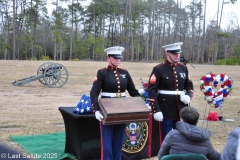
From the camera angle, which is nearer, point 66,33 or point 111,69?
point 111,69

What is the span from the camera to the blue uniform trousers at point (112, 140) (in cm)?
352

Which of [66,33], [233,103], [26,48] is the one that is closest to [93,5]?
[66,33]

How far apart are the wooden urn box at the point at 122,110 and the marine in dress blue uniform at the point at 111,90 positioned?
16cm

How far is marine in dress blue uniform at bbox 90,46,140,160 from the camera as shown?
3.52 metres

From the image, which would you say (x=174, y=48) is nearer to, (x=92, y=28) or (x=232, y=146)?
(x=232, y=146)

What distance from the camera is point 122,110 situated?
10.9 feet

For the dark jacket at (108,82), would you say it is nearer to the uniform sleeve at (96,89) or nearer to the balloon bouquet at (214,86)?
the uniform sleeve at (96,89)

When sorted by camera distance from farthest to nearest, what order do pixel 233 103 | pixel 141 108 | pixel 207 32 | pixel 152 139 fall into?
1. pixel 207 32
2. pixel 233 103
3. pixel 152 139
4. pixel 141 108

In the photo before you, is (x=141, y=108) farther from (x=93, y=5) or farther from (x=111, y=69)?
(x=93, y=5)

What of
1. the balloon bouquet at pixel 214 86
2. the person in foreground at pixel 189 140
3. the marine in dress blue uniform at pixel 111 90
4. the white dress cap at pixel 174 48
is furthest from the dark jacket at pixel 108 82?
the balloon bouquet at pixel 214 86

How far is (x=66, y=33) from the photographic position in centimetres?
4728

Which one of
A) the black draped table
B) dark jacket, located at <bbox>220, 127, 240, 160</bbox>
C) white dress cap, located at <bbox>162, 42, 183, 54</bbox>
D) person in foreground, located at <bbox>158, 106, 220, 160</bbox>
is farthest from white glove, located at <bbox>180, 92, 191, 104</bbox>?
dark jacket, located at <bbox>220, 127, 240, 160</bbox>

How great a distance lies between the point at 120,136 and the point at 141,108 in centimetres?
44

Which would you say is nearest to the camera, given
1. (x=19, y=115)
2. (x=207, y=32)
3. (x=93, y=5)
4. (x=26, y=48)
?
(x=19, y=115)
